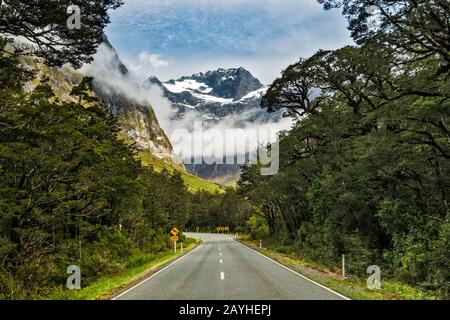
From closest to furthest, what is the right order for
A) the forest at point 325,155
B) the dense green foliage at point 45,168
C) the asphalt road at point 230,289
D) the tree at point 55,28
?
the tree at point 55,28
the asphalt road at point 230,289
the dense green foliage at point 45,168
the forest at point 325,155

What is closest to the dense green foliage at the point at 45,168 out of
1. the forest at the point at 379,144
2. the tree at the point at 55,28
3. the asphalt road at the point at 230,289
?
the tree at the point at 55,28

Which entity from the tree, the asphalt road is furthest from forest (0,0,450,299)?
the asphalt road

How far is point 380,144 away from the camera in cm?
2025

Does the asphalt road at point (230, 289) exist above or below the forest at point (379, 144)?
below

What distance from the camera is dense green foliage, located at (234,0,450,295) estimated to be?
46.2 feet

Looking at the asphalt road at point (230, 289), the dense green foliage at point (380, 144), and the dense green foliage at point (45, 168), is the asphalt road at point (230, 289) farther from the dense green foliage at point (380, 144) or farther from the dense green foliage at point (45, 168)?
the dense green foliage at point (380, 144)

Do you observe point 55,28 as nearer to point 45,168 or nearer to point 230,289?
point 230,289

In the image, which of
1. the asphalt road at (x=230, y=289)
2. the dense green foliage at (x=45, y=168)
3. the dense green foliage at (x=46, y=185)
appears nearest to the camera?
the asphalt road at (x=230, y=289)

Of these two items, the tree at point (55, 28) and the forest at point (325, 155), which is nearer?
the tree at point (55, 28)

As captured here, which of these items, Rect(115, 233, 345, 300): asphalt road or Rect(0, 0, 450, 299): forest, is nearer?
Rect(115, 233, 345, 300): asphalt road

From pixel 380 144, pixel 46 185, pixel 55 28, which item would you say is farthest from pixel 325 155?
pixel 55 28

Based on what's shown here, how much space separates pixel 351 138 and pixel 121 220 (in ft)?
80.4

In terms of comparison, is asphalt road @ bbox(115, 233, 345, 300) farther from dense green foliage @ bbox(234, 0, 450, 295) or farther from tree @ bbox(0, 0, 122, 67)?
tree @ bbox(0, 0, 122, 67)

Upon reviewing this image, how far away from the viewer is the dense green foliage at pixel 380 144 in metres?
14.1
